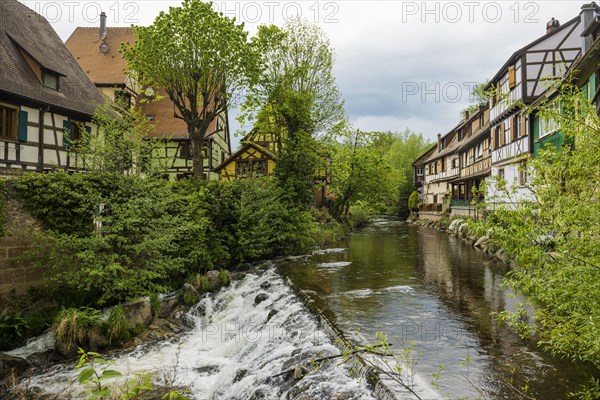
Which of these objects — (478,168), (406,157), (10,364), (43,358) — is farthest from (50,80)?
(406,157)

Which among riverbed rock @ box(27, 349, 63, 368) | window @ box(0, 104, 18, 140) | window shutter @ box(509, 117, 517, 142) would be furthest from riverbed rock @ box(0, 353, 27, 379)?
window shutter @ box(509, 117, 517, 142)

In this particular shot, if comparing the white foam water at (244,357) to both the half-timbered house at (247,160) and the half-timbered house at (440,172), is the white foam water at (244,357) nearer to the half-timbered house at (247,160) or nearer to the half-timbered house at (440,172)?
the half-timbered house at (247,160)

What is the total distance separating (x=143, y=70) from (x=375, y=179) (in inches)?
860

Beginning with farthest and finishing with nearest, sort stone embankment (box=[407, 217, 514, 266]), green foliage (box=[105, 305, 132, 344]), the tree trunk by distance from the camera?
the tree trunk
stone embankment (box=[407, 217, 514, 266])
green foliage (box=[105, 305, 132, 344])

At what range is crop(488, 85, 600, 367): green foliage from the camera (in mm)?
4734

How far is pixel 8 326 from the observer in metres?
9.91

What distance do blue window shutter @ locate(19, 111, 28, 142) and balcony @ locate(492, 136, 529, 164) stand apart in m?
24.7

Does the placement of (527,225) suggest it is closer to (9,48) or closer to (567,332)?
(567,332)

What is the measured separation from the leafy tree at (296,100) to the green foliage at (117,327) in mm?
11759

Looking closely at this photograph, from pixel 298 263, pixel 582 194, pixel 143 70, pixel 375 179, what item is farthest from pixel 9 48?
pixel 375 179

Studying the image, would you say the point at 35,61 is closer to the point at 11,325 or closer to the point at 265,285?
the point at 11,325

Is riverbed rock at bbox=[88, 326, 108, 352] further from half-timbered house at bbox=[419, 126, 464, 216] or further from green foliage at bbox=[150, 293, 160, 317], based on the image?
half-timbered house at bbox=[419, 126, 464, 216]

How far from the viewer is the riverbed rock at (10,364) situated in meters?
8.46

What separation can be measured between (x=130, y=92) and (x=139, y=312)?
23.9 metres
